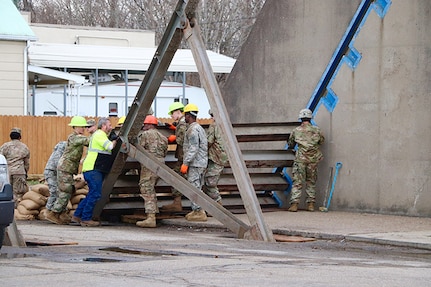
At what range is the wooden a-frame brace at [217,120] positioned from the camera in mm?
14500

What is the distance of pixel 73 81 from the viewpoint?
34.8m

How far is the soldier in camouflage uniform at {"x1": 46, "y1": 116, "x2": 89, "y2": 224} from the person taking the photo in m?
18.0

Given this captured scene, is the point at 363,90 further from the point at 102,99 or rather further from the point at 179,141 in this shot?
the point at 102,99

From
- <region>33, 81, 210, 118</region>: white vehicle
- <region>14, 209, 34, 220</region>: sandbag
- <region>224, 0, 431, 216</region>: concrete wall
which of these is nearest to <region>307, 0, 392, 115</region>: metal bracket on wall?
<region>224, 0, 431, 216</region>: concrete wall

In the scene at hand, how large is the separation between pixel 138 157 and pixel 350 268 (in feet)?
22.4

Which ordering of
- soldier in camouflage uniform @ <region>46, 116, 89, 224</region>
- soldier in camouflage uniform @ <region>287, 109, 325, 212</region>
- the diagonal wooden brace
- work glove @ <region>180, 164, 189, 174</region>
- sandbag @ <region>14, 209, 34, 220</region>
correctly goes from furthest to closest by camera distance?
sandbag @ <region>14, 209, 34, 220</region>
soldier in camouflage uniform @ <region>287, 109, 325, 212</region>
soldier in camouflage uniform @ <region>46, 116, 89, 224</region>
work glove @ <region>180, 164, 189, 174</region>
the diagonal wooden brace

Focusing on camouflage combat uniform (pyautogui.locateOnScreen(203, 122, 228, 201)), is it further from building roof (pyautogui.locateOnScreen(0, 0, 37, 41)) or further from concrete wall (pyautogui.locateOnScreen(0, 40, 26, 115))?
concrete wall (pyautogui.locateOnScreen(0, 40, 26, 115))

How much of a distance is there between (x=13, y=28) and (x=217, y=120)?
62.7 feet

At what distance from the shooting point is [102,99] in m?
38.9

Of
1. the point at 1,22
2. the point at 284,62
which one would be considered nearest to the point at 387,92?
the point at 284,62

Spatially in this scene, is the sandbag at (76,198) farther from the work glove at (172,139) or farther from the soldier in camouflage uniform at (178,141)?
the work glove at (172,139)

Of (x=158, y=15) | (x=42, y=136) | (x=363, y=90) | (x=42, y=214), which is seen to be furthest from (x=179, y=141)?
(x=158, y=15)

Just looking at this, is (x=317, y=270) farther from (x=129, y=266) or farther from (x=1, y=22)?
(x=1, y=22)

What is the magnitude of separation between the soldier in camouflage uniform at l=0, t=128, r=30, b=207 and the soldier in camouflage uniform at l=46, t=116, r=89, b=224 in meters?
3.54
